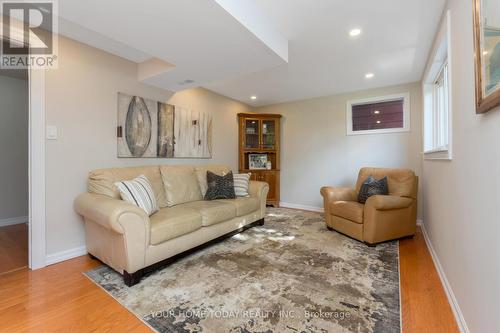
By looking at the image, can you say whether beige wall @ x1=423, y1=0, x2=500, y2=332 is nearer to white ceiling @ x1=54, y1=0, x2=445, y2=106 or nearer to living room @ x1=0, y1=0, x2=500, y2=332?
living room @ x1=0, y1=0, x2=500, y2=332

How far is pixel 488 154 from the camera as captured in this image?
105 cm

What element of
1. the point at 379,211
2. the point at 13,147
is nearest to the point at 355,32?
the point at 379,211

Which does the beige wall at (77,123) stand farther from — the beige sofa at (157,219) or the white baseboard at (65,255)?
the beige sofa at (157,219)

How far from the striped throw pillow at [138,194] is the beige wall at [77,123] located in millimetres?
640

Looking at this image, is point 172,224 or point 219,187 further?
point 219,187

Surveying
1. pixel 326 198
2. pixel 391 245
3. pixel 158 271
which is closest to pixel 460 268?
pixel 391 245

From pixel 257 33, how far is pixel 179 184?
2023 mm

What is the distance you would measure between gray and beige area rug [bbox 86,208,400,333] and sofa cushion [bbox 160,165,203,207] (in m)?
0.77

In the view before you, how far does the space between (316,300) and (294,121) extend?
3749mm

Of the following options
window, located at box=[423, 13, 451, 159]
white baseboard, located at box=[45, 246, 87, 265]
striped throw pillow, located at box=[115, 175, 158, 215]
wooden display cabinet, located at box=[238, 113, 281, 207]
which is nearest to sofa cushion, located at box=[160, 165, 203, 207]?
striped throw pillow, located at box=[115, 175, 158, 215]

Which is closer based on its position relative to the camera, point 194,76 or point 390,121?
point 194,76

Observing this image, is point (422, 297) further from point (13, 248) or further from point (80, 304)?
point (13, 248)

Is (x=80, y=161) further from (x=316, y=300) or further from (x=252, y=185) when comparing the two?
(x=316, y=300)

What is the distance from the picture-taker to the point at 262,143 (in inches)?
190
